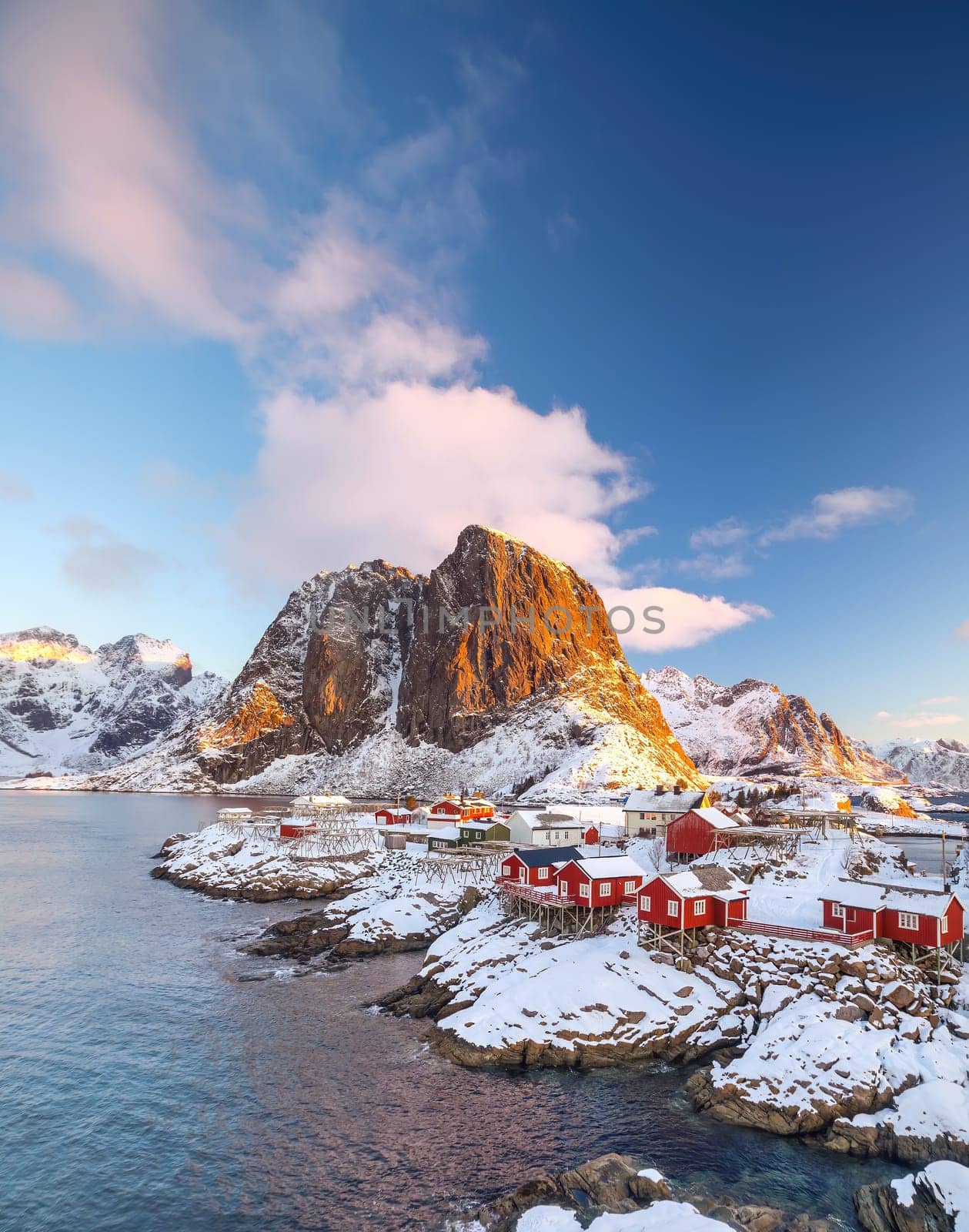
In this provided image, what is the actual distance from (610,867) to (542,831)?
96.6 ft

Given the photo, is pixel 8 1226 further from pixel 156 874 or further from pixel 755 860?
pixel 156 874

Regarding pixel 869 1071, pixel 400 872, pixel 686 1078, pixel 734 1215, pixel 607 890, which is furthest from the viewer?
pixel 400 872

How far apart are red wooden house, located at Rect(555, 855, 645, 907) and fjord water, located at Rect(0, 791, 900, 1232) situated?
42.0 feet

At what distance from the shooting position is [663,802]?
7950cm

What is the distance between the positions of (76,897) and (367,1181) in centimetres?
5956

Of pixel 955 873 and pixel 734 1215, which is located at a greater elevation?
pixel 955 873

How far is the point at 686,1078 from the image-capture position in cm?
3291

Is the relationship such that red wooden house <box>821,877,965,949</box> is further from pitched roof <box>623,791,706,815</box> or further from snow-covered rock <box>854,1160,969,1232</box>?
pitched roof <box>623,791,706,815</box>

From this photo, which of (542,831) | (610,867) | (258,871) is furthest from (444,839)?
(610,867)

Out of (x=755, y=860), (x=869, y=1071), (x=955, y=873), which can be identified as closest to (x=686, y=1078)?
(x=869, y=1071)

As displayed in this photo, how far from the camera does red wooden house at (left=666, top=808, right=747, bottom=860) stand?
2461 inches

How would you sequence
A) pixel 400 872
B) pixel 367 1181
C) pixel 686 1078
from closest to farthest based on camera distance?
pixel 367 1181, pixel 686 1078, pixel 400 872

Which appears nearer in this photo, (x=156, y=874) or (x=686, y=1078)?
(x=686, y=1078)

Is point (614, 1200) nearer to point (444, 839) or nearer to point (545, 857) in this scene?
point (545, 857)
